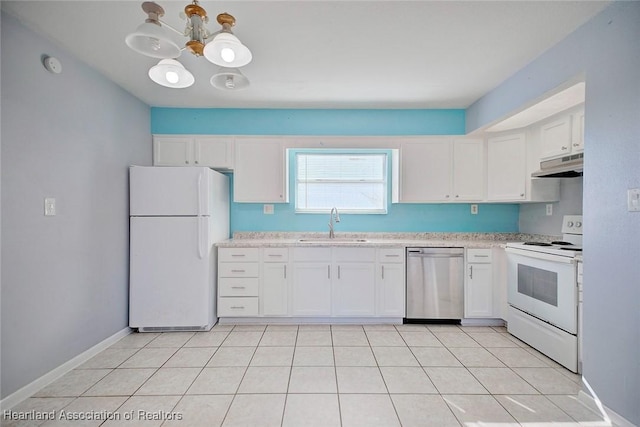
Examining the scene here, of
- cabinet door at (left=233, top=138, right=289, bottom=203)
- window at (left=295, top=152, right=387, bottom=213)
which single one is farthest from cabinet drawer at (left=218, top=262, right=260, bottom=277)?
window at (left=295, top=152, right=387, bottom=213)

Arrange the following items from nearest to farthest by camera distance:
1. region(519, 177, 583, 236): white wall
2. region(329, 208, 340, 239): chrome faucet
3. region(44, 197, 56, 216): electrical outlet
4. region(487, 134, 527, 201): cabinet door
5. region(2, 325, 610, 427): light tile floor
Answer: region(2, 325, 610, 427): light tile floor
region(44, 197, 56, 216): electrical outlet
region(519, 177, 583, 236): white wall
region(487, 134, 527, 201): cabinet door
region(329, 208, 340, 239): chrome faucet

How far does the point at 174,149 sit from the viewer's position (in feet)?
11.1

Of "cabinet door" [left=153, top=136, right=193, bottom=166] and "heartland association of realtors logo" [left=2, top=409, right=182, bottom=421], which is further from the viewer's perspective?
"cabinet door" [left=153, top=136, right=193, bottom=166]

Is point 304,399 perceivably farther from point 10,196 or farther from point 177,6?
point 177,6

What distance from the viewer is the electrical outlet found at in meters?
2.03

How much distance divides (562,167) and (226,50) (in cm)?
273

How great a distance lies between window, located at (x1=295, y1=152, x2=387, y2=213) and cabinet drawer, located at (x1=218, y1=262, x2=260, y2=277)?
1.04 meters

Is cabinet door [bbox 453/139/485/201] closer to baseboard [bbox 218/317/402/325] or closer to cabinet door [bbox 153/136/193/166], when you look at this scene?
baseboard [bbox 218/317/402/325]

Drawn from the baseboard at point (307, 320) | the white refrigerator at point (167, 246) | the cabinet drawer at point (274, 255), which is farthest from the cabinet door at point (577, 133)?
the white refrigerator at point (167, 246)

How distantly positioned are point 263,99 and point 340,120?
93 cm

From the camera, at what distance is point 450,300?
308 cm

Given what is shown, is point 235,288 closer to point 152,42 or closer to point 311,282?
point 311,282

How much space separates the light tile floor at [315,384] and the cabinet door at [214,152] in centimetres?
189

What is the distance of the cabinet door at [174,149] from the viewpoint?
11.0ft
